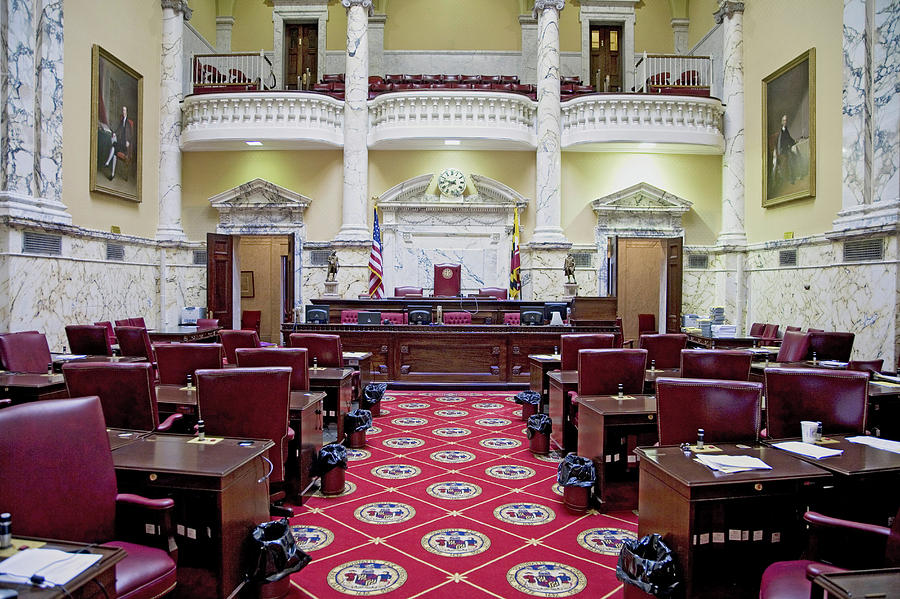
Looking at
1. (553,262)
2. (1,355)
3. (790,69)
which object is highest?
(790,69)

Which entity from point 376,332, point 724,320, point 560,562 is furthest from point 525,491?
point 724,320

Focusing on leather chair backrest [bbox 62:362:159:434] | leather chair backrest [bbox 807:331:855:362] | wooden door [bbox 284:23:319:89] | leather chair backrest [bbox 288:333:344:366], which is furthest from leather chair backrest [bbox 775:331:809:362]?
wooden door [bbox 284:23:319:89]

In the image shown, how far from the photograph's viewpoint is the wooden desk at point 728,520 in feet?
7.40

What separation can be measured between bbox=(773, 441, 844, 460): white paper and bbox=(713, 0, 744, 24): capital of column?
11.4 m

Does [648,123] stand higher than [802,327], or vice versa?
[648,123]

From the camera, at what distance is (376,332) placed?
7.95 meters

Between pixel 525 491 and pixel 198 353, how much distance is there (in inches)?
105

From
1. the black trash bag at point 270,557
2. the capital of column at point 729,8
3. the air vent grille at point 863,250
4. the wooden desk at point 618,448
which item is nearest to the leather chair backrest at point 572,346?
the wooden desk at point 618,448

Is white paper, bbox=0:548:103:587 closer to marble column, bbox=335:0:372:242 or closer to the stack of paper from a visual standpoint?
the stack of paper

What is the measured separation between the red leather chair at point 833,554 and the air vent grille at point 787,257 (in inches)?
333

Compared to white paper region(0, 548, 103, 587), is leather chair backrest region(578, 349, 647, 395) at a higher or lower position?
higher

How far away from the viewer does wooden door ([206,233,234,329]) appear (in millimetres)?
11117

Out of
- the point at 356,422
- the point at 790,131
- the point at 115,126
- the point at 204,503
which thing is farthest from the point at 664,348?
the point at 115,126

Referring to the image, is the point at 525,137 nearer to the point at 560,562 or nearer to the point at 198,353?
the point at 198,353
